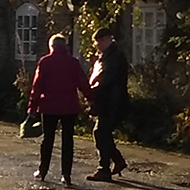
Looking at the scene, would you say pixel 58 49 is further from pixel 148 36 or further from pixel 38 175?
pixel 148 36

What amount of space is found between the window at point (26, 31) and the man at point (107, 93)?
34.3 ft

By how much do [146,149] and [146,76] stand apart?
2089 mm

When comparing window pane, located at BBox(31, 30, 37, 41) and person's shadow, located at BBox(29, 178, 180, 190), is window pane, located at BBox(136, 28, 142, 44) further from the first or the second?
person's shadow, located at BBox(29, 178, 180, 190)

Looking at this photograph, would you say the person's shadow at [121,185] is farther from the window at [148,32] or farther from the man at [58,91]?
the window at [148,32]

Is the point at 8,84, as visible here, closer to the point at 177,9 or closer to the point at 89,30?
the point at 89,30

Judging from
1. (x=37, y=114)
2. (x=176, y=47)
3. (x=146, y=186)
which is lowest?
(x=146, y=186)

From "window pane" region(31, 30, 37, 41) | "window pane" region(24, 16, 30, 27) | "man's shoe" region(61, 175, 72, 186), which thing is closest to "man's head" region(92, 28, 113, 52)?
"man's shoe" region(61, 175, 72, 186)

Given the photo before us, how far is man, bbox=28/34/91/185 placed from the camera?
397 inches

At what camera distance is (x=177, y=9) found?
1435cm

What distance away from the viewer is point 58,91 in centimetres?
1010

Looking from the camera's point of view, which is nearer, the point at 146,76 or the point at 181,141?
the point at 181,141

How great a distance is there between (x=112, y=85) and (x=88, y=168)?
1.82 metres

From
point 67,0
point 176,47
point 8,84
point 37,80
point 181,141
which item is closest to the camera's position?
point 37,80

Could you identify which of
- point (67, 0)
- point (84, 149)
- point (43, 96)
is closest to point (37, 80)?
point (43, 96)
